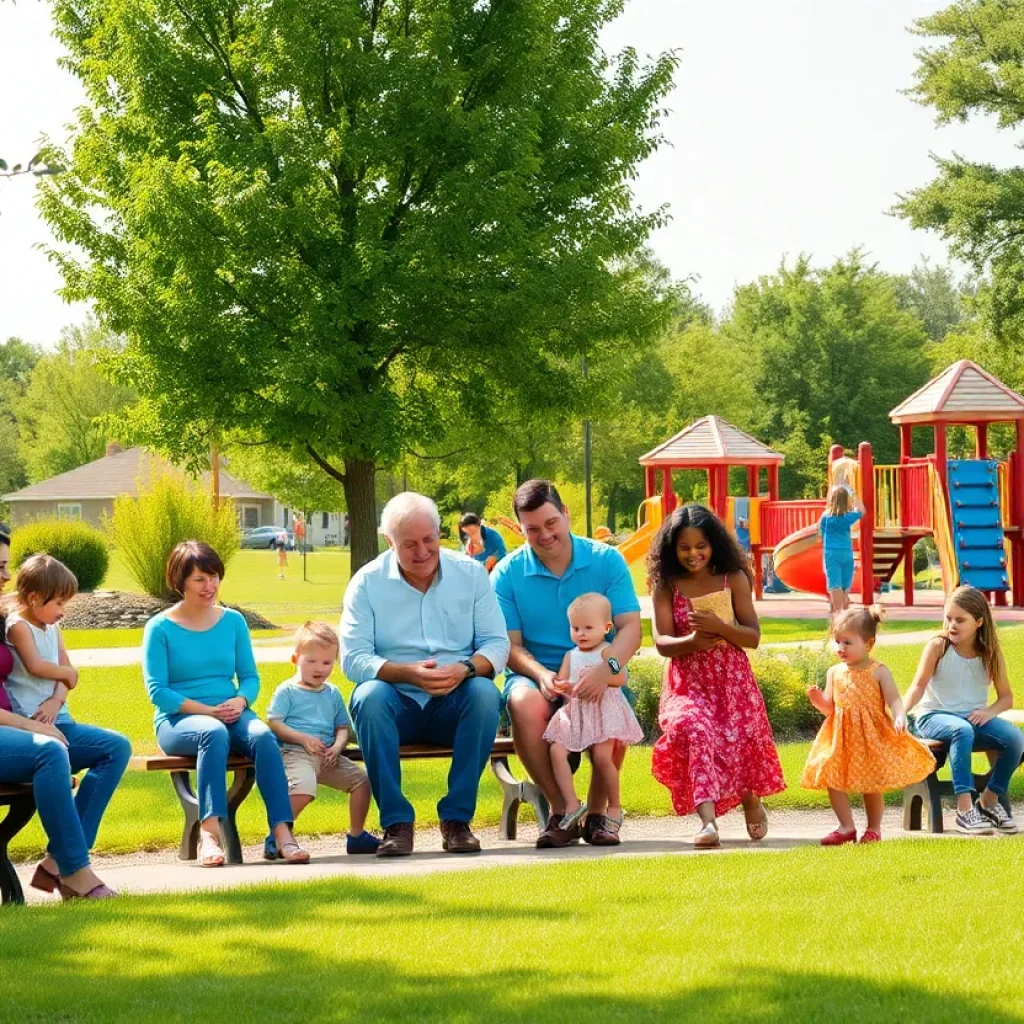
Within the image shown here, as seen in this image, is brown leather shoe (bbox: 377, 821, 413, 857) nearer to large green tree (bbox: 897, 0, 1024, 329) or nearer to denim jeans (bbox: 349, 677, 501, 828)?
denim jeans (bbox: 349, 677, 501, 828)

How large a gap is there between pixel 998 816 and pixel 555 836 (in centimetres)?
219

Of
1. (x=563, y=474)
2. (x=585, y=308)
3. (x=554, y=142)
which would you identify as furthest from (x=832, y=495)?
(x=563, y=474)

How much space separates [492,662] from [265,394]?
1788 cm

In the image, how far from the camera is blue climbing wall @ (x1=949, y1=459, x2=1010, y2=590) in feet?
87.5

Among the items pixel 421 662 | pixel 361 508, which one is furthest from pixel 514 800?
pixel 361 508

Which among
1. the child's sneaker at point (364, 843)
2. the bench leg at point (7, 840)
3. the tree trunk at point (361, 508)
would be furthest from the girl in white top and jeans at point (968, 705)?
the tree trunk at point (361, 508)

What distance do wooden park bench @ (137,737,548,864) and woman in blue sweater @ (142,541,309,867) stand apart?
0.07 m

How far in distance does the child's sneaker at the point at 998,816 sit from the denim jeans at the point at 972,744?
0.08 meters

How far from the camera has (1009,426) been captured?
56844 millimetres

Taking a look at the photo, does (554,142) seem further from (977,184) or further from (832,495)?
(977,184)

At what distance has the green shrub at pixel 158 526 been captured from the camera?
30.5 m

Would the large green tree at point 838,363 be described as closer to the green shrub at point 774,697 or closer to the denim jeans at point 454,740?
the green shrub at point 774,697

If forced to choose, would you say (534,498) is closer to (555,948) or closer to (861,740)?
(861,740)

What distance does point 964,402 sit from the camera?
2855 cm
